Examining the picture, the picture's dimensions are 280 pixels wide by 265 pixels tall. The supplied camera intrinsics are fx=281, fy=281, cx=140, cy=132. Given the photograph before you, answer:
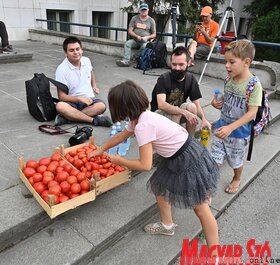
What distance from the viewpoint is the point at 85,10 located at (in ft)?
39.9

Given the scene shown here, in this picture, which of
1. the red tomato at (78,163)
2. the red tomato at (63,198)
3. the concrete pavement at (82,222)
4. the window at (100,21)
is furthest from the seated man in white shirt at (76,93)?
the window at (100,21)

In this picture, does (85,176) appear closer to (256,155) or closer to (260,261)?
(260,261)

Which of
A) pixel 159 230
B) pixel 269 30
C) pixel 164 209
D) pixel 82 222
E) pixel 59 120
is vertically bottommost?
pixel 159 230

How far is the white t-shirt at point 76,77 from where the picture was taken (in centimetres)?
378

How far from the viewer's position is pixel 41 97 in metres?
3.72

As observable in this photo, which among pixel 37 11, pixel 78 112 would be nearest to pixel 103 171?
pixel 78 112

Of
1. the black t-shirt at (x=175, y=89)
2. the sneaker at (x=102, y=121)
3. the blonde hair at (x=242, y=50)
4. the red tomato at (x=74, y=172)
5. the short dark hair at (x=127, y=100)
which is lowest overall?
the sneaker at (x=102, y=121)

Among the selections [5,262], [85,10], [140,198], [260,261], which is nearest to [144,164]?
[140,198]

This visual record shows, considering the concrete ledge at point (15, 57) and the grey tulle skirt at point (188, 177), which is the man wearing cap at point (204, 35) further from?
the grey tulle skirt at point (188, 177)

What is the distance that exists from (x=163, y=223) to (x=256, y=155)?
83.8 inches

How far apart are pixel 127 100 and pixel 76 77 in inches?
88.3

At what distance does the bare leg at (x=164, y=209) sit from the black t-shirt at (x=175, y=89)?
1421mm

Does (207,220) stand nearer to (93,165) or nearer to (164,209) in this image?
(164,209)

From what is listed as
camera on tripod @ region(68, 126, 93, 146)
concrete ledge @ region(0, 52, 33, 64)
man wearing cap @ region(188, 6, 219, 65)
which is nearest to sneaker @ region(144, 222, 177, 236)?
camera on tripod @ region(68, 126, 93, 146)
